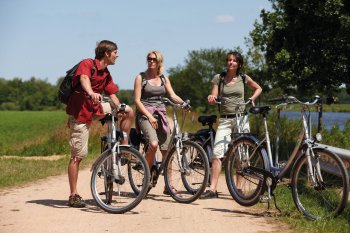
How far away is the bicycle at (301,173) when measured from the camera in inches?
241

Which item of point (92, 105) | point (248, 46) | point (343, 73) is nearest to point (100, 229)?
point (92, 105)

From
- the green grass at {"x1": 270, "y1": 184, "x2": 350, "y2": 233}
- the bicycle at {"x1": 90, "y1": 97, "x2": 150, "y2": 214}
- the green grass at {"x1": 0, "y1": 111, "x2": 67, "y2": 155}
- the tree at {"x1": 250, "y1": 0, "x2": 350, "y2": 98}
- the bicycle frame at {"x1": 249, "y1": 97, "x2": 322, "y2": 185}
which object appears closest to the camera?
the green grass at {"x1": 270, "y1": 184, "x2": 350, "y2": 233}

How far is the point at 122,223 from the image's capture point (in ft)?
20.5

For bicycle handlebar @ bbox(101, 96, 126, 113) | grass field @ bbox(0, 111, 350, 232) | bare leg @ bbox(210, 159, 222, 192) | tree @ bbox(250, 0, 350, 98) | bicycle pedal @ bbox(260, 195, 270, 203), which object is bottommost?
grass field @ bbox(0, 111, 350, 232)

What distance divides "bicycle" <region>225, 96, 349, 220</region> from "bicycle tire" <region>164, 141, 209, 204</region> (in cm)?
46

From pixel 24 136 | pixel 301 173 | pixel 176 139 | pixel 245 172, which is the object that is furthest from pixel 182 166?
pixel 24 136

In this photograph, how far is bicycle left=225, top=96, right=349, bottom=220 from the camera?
6129 mm

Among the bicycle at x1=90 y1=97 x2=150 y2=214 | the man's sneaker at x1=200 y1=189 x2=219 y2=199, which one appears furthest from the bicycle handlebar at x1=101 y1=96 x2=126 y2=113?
the man's sneaker at x1=200 y1=189 x2=219 y2=199

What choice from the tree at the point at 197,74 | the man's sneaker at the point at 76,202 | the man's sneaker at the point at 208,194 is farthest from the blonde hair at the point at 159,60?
the tree at the point at 197,74

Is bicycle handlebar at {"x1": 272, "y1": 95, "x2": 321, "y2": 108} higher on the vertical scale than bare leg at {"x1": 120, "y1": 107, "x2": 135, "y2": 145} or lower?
higher

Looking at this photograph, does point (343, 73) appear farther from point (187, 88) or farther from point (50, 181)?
point (187, 88)

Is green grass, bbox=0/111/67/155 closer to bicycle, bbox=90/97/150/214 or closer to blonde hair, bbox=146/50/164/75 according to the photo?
blonde hair, bbox=146/50/164/75

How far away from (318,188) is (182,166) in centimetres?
208

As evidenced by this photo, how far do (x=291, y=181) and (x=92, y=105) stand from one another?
2483mm
